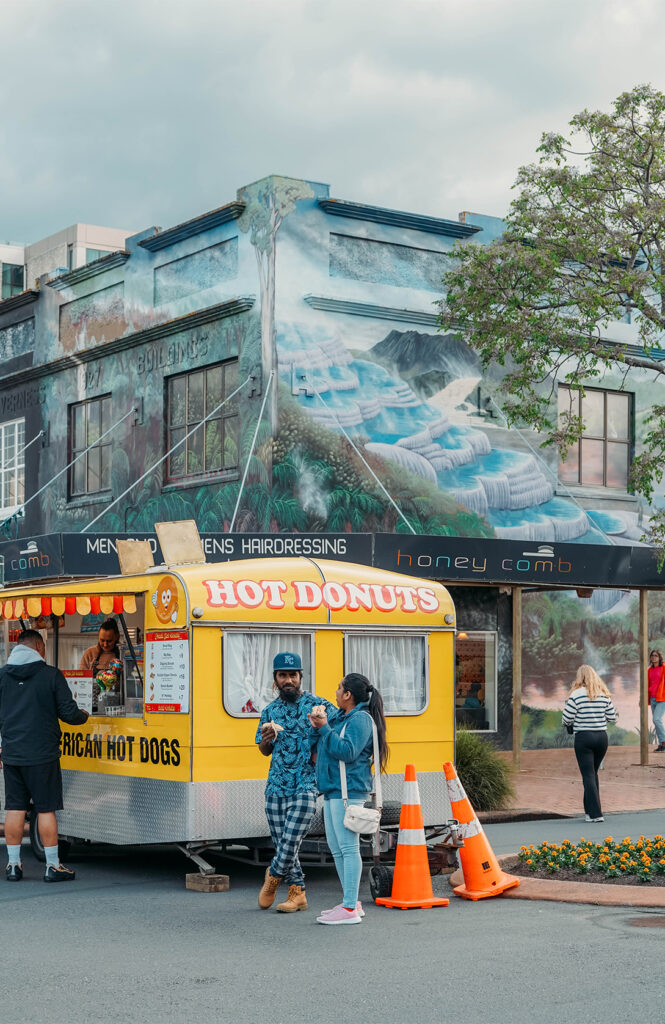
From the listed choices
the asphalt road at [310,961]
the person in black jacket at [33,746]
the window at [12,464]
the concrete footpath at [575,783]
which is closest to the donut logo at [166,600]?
the person in black jacket at [33,746]

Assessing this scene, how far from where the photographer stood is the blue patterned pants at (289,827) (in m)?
9.30

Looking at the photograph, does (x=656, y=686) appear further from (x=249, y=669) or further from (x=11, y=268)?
(x=11, y=268)

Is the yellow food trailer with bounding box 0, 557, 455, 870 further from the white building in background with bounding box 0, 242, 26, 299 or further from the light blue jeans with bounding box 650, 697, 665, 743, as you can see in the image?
the white building in background with bounding box 0, 242, 26, 299

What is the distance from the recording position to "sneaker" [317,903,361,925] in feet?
29.3

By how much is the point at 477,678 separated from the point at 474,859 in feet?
44.1

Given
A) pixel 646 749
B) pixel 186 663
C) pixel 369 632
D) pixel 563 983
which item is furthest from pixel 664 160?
pixel 563 983

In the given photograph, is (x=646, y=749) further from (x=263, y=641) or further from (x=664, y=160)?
(x=263, y=641)

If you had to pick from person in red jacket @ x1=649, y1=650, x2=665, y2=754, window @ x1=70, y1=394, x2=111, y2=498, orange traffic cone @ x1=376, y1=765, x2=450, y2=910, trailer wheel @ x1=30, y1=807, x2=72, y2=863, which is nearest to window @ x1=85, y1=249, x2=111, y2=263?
window @ x1=70, y1=394, x2=111, y2=498

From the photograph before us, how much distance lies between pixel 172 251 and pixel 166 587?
12671 mm

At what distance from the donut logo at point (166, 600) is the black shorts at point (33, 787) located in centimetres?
153

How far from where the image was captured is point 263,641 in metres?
11.1

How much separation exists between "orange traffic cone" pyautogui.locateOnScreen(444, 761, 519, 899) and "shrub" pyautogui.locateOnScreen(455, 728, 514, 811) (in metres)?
4.95

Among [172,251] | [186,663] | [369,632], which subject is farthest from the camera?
[172,251]

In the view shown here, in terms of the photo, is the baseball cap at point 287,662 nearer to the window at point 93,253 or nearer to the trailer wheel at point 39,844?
the trailer wheel at point 39,844
